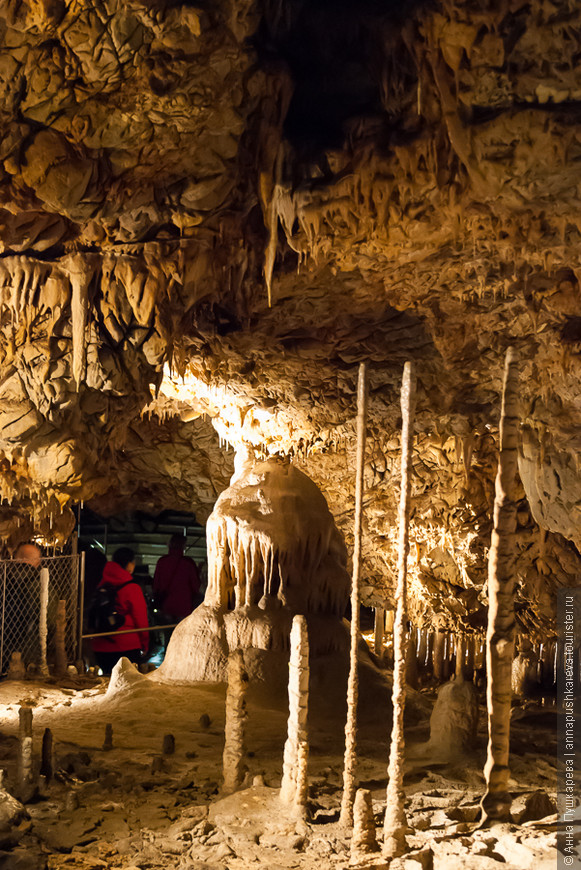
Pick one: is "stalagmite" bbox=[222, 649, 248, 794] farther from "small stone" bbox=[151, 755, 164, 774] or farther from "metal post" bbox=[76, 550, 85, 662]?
"metal post" bbox=[76, 550, 85, 662]

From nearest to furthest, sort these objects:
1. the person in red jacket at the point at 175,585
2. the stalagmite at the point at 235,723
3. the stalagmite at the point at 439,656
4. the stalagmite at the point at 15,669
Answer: the stalagmite at the point at 235,723
the stalagmite at the point at 15,669
the stalagmite at the point at 439,656
the person in red jacket at the point at 175,585

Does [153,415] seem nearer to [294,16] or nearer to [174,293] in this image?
[174,293]

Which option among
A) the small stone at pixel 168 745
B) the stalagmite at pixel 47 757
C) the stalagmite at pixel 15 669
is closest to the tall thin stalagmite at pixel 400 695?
the stalagmite at pixel 47 757

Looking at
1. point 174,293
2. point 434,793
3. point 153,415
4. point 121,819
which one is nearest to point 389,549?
point 153,415

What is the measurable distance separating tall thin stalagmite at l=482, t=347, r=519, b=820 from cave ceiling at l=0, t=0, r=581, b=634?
290cm

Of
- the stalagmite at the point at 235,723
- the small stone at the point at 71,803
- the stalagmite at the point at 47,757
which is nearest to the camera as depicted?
the small stone at the point at 71,803

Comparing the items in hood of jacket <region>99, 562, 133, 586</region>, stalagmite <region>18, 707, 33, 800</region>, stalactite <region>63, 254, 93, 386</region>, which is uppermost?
stalactite <region>63, 254, 93, 386</region>

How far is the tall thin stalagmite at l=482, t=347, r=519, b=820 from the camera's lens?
380 centimetres

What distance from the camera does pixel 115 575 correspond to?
11.0 meters

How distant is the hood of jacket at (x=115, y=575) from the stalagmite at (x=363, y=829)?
7078 millimetres

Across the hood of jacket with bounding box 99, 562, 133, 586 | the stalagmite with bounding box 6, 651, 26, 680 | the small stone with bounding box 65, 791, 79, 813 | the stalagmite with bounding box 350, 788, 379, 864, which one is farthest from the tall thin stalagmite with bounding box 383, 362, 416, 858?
the hood of jacket with bounding box 99, 562, 133, 586

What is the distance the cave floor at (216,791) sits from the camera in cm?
452

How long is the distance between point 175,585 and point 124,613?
5.09 ft

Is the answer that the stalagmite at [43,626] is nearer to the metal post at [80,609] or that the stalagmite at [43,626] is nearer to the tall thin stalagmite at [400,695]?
the metal post at [80,609]
